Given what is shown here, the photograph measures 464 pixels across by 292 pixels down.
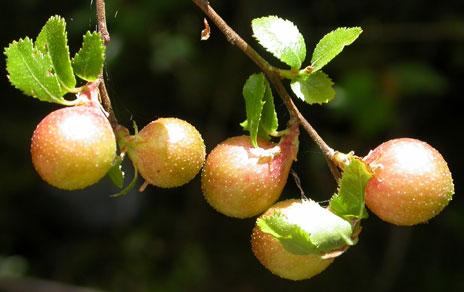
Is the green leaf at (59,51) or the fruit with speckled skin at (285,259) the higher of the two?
the green leaf at (59,51)

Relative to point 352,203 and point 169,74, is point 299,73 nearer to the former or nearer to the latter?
point 352,203

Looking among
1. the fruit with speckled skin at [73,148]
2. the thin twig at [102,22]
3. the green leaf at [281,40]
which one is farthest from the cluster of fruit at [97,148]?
the green leaf at [281,40]

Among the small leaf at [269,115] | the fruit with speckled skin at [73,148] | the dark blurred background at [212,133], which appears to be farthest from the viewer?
the dark blurred background at [212,133]

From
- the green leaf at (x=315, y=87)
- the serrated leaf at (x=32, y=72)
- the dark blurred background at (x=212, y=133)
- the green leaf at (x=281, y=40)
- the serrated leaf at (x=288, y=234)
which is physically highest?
the serrated leaf at (x=32, y=72)

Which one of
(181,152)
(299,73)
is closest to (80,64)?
(181,152)

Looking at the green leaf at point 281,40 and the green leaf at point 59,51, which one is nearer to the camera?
the green leaf at point 59,51

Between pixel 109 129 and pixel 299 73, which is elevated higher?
pixel 109 129

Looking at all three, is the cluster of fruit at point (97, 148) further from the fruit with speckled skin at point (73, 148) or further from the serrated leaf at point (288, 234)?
the serrated leaf at point (288, 234)

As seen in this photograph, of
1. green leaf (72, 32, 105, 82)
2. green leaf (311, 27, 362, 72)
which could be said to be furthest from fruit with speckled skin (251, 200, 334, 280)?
green leaf (72, 32, 105, 82)
